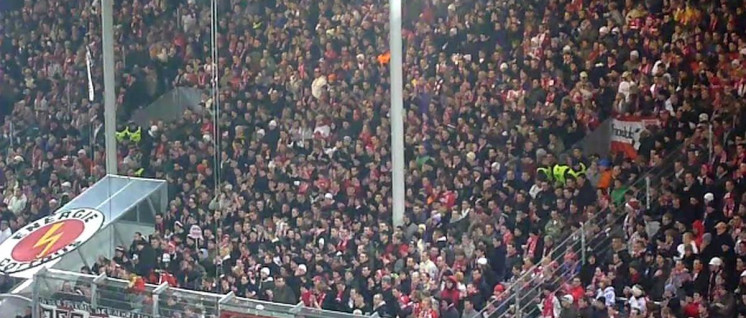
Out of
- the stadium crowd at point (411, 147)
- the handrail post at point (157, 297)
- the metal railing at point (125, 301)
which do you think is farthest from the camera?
the handrail post at point (157, 297)

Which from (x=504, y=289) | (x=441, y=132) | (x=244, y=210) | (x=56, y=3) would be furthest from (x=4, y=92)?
(x=504, y=289)

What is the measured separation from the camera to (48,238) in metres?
13.1

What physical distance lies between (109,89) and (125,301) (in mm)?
2904

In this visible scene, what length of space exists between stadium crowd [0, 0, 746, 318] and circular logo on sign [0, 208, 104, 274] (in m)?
0.30

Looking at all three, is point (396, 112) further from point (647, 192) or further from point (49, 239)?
point (49, 239)

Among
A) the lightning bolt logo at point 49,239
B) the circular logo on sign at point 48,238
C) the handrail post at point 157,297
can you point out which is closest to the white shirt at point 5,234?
Answer: the circular logo on sign at point 48,238

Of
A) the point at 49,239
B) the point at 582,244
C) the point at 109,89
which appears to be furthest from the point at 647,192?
the point at 109,89

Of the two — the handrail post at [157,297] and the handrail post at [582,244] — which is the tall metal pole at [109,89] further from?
the handrail post at [582,244]

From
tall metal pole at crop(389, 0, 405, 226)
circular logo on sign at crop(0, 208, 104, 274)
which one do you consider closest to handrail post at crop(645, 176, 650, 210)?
tall metal pole at crop(389, 0, 405, 226)

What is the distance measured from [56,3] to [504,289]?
5.79 metres

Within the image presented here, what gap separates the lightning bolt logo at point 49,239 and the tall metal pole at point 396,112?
9.47 feet

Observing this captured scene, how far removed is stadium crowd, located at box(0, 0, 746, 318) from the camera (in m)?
10.4

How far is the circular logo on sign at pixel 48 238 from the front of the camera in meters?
12.6

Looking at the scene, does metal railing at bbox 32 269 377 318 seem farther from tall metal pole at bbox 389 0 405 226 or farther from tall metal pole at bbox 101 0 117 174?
tall metal pole at bbox 101 0 117 174
